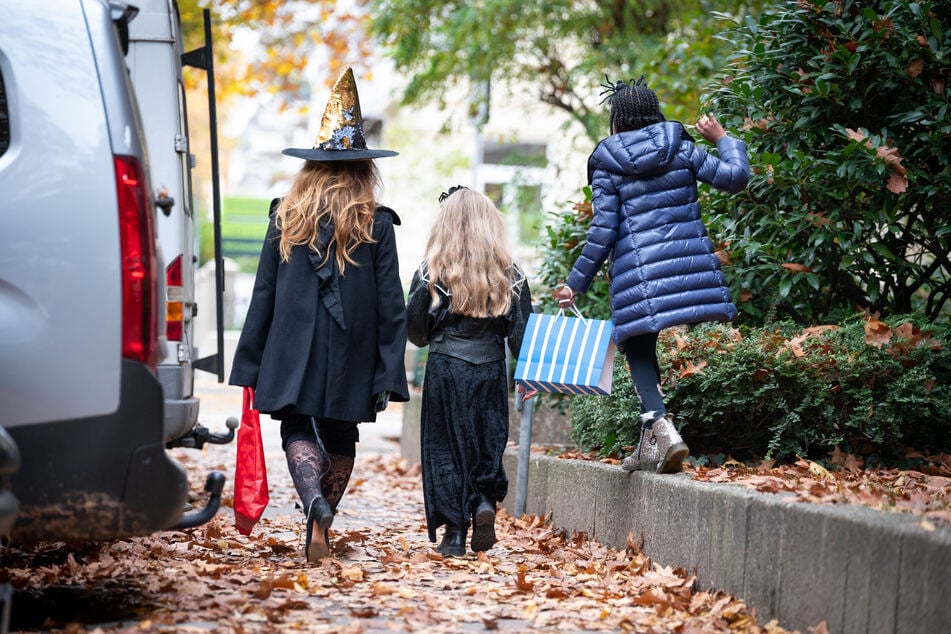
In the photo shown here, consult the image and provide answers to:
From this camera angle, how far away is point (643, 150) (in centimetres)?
544

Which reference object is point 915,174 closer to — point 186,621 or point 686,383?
point 686,383

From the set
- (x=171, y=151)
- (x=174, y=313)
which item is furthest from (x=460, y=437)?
(x=171, y=151)

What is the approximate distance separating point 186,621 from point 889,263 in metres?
4.46

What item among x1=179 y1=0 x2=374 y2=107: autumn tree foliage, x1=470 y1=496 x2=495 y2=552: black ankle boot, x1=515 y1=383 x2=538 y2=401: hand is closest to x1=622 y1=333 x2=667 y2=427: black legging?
x1=515 y1=383 x2=538 y2=401: hand

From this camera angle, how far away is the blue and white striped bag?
5.58 meters

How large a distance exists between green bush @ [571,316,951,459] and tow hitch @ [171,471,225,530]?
8.32 ft

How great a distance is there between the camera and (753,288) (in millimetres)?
6641

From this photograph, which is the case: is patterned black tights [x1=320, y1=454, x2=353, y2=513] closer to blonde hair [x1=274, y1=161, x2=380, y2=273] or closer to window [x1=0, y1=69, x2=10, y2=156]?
blonde hair [x1=274, y1=161, x2=380, y2=273]

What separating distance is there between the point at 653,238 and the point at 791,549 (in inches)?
71.6

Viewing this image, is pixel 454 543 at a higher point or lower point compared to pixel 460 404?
lower

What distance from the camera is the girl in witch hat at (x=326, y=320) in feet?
18.0

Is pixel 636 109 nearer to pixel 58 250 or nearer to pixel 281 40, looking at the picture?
pixel 58 250

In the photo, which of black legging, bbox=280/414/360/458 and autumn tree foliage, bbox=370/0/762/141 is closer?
black legging, bbox=280/414/360/458

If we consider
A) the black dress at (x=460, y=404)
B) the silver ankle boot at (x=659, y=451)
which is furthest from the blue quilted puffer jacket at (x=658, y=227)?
the black dress at (x=460, y=404)
